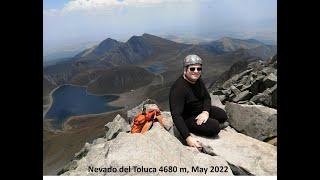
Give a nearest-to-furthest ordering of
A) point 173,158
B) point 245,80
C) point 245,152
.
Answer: point 173,158 → point 245,152 → point 245,80

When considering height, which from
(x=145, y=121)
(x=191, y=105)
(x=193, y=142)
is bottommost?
(x=193, y=142)

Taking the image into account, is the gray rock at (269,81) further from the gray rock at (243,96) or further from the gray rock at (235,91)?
the gray rock at (235,91)

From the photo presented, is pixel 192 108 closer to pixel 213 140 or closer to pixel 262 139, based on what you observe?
pixel 213 140

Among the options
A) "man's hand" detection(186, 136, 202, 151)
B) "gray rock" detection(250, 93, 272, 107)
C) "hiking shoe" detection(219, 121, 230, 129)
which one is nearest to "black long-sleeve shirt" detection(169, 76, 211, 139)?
"man's hand" detection(186, 136, 202, 151)

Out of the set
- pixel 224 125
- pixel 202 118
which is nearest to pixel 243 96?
pixel 224 125

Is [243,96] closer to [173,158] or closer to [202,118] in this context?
[202,118]

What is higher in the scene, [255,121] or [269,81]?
[269,81]
